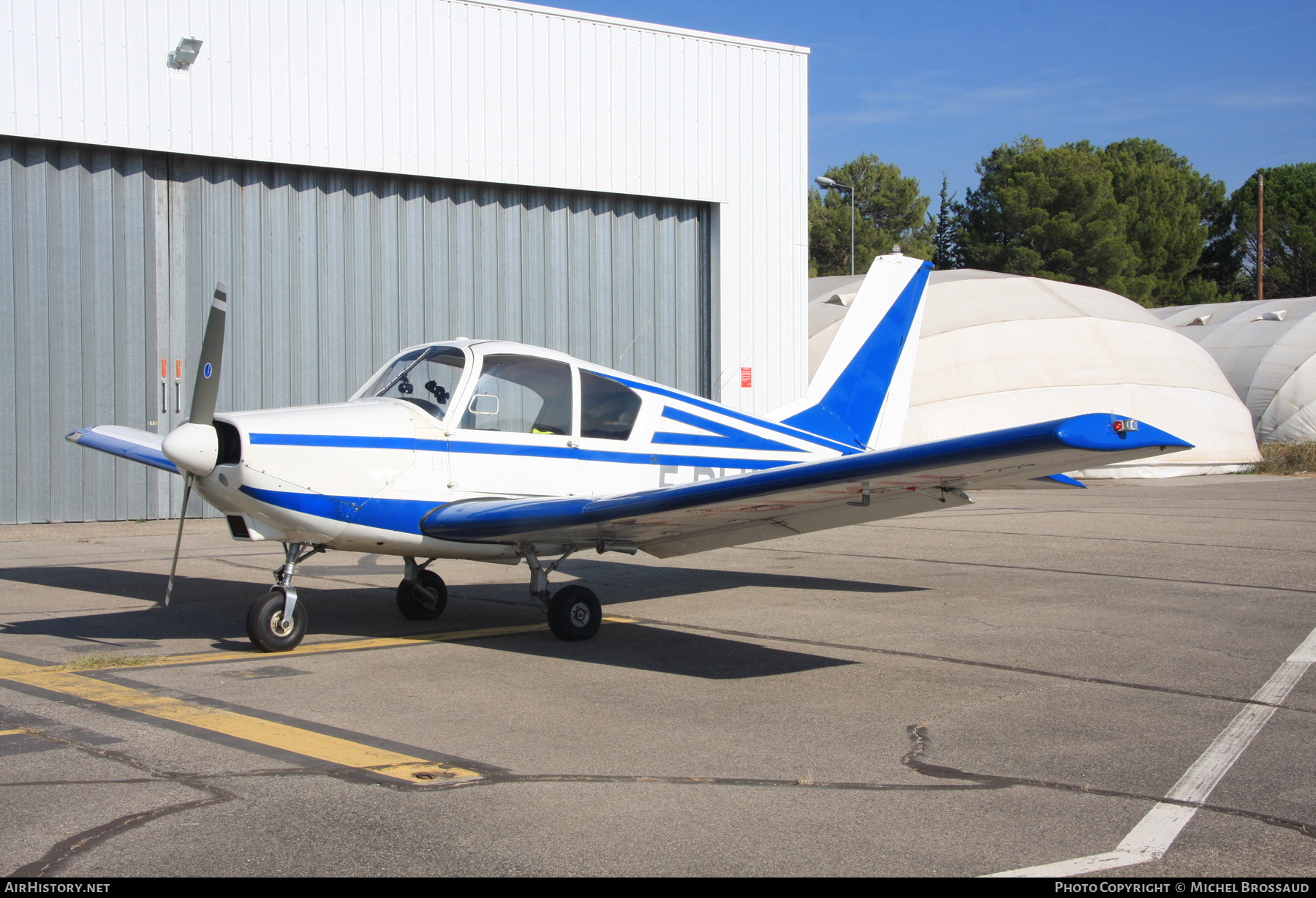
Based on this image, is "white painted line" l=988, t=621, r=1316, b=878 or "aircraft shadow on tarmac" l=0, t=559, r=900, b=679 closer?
"white painted line" l=988, t=621, r=1316, b=878

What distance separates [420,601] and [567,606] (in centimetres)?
146

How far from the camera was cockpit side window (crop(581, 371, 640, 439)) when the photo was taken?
7.89m

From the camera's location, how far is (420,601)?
8156 millimetres

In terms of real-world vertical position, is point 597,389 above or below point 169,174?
below

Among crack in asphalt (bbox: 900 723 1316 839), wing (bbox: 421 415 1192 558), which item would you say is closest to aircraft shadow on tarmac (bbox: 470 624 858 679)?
wing (bbox: 421 415 1192 558)

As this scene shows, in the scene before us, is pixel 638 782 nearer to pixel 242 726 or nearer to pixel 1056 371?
pixel 242 726

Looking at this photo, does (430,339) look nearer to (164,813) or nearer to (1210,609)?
(1210,609)

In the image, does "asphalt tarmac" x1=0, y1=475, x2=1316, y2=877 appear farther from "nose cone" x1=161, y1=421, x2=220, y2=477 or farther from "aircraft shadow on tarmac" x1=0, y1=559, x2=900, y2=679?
"nose cone" x1=161, y1=421, x2=220, y2=477

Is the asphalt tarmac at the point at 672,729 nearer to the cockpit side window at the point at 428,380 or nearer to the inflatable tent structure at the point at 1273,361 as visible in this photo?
the cockpit side window at the point at 428,380

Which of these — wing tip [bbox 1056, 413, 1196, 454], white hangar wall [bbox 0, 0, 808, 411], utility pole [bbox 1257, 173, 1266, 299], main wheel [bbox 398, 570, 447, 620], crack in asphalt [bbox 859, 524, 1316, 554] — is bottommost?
crack in asphalt [bbox 859, 524, 1316, 554]

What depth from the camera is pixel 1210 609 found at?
27.6 feet

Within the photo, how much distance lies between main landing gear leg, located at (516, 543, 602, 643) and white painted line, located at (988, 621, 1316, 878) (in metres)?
3.88

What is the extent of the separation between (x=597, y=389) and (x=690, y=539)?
1.35 m
